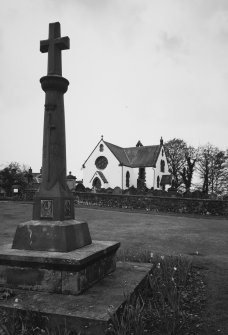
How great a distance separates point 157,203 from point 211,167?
32.2 meters

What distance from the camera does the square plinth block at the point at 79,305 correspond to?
316 centimetres

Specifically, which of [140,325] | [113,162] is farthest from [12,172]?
[140,325]

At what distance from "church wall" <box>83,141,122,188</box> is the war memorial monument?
3844 cm

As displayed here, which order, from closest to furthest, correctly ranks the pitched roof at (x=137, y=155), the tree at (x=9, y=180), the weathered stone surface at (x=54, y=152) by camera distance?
the weathered stone surface at (x=54, y=152)
the tree at (x=9, y=180)
the pitched roof at (x=137, y=155)

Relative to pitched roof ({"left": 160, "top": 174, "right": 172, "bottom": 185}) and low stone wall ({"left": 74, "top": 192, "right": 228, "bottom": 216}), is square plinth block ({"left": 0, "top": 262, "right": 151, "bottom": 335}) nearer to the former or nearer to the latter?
low stone wall ({"left": 74, "top": 192, "right": 228, "bottom": 216})

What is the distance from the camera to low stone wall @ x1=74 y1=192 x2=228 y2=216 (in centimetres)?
2183

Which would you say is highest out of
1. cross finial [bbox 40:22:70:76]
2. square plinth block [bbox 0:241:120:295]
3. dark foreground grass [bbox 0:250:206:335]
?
cross finial [bbox 40:22:70:76]

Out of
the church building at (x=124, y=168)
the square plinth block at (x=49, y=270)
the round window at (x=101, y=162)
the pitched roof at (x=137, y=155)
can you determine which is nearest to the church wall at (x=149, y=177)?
the church building at (x=124, y=168)

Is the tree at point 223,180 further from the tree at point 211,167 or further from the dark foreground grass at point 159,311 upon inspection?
the dark foreground grass at point 159,311

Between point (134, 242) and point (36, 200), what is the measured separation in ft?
17.1

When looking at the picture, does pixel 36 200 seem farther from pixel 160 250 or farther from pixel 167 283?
pixel 160 250

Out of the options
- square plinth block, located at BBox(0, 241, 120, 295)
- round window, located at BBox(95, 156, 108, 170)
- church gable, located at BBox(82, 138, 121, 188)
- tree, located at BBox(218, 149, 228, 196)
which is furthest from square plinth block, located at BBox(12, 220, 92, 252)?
tree, located at BBox(218, 149, 228, 196)

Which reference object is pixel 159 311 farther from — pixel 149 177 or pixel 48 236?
pixel 149 177

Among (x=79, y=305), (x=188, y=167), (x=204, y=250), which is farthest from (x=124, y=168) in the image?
(x=79, y=305)
